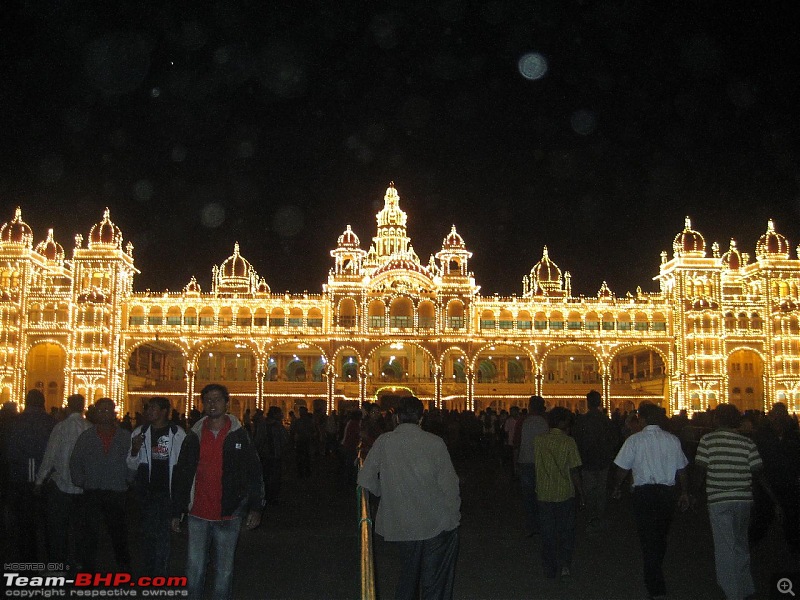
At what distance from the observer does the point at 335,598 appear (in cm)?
853

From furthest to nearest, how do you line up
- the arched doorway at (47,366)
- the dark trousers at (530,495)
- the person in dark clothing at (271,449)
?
1. the arched doorway at (47,366)
2. the person in dark clothing at (271,449)
3. the dark trousers at (530,495)

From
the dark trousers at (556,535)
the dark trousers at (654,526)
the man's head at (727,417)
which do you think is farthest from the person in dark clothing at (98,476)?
the man's head at (727,417)

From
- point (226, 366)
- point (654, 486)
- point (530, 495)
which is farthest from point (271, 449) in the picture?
point (226, 366)

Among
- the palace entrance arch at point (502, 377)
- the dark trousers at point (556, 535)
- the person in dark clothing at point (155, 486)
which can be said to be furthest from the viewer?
the palace entrance arch at point (502, 377)

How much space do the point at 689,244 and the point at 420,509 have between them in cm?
5093

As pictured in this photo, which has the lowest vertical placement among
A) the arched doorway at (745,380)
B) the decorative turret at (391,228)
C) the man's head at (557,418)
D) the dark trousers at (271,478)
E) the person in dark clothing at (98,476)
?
the dark trousers at (271,478)

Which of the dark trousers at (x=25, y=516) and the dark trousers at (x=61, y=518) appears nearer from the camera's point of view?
the dark trousers at (x=61, y=518)

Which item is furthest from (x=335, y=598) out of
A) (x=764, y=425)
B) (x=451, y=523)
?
(x=764, y=425)

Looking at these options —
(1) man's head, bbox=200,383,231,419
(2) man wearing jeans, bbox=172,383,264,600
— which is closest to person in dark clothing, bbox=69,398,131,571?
(2) man wearing jeans, bbox=172,383,264,600

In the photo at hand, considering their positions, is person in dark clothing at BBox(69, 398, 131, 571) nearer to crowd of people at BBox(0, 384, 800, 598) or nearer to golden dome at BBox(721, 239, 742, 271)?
crowd of people at BBox(0, 384, 800, 598)

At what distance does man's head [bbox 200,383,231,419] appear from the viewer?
6809mm

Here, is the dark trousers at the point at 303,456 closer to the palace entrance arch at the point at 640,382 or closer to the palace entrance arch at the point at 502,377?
the palace entrance arch at the point at 502,377

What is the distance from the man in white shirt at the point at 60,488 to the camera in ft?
29.3

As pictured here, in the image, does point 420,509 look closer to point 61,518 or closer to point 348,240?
point 61,518
